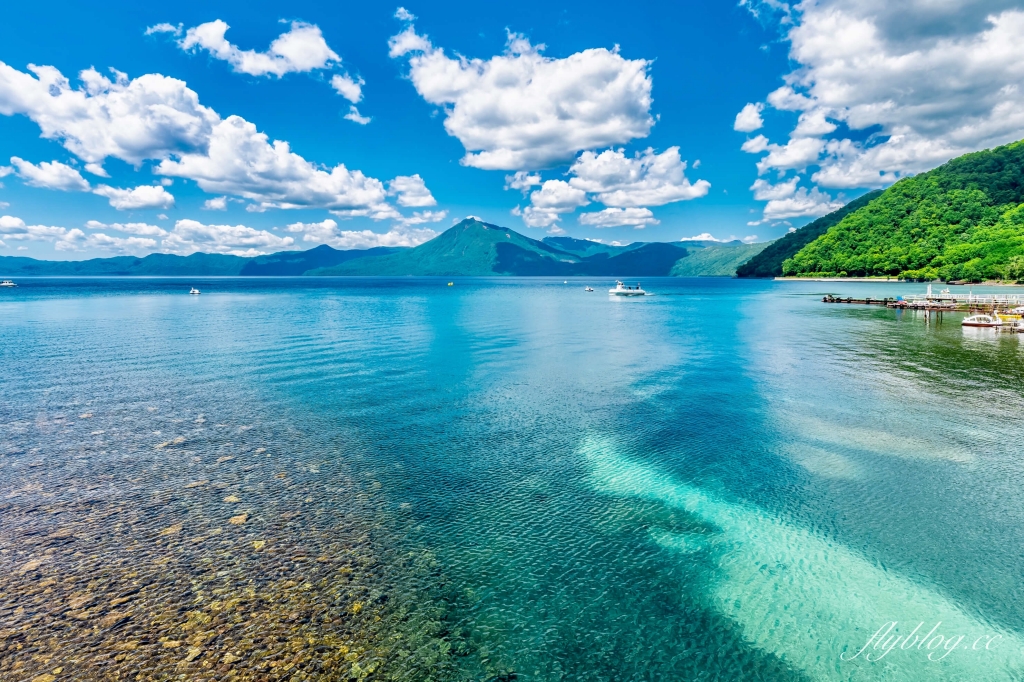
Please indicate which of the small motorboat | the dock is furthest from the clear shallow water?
the dock

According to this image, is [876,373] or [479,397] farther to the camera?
[876,373]

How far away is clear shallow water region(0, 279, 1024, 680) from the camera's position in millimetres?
11086

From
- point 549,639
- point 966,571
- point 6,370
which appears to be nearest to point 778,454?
point 966,571

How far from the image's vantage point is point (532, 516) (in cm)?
1703

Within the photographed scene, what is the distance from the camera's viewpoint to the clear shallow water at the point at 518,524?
11.1 meters

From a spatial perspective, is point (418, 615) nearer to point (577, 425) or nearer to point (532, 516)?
point (532, 516)

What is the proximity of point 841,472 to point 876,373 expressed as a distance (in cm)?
2463

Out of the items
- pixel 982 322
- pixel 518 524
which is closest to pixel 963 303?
pixel 982 322

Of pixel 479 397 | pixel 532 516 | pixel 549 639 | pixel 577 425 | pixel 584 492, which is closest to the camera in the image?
pixel 549 639

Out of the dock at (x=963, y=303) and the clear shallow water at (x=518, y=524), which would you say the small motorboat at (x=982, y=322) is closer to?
the dock at (x=963, y=303)

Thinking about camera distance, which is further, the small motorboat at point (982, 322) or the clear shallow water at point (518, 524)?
the small motorboat at point (982, 322)

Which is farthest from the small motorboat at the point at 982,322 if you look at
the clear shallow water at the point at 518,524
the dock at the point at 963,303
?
the clear shallow water at the point at 518,524

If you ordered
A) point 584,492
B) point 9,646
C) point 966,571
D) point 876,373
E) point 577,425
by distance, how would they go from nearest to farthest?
point 9,646, point 966,571, point 584,492, point 577,425, point 876,373

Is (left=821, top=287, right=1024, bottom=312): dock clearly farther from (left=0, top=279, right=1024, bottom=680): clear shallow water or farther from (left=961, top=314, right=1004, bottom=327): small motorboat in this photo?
(left=0, top=279, right=1024, bottom=680): clear shallow water
